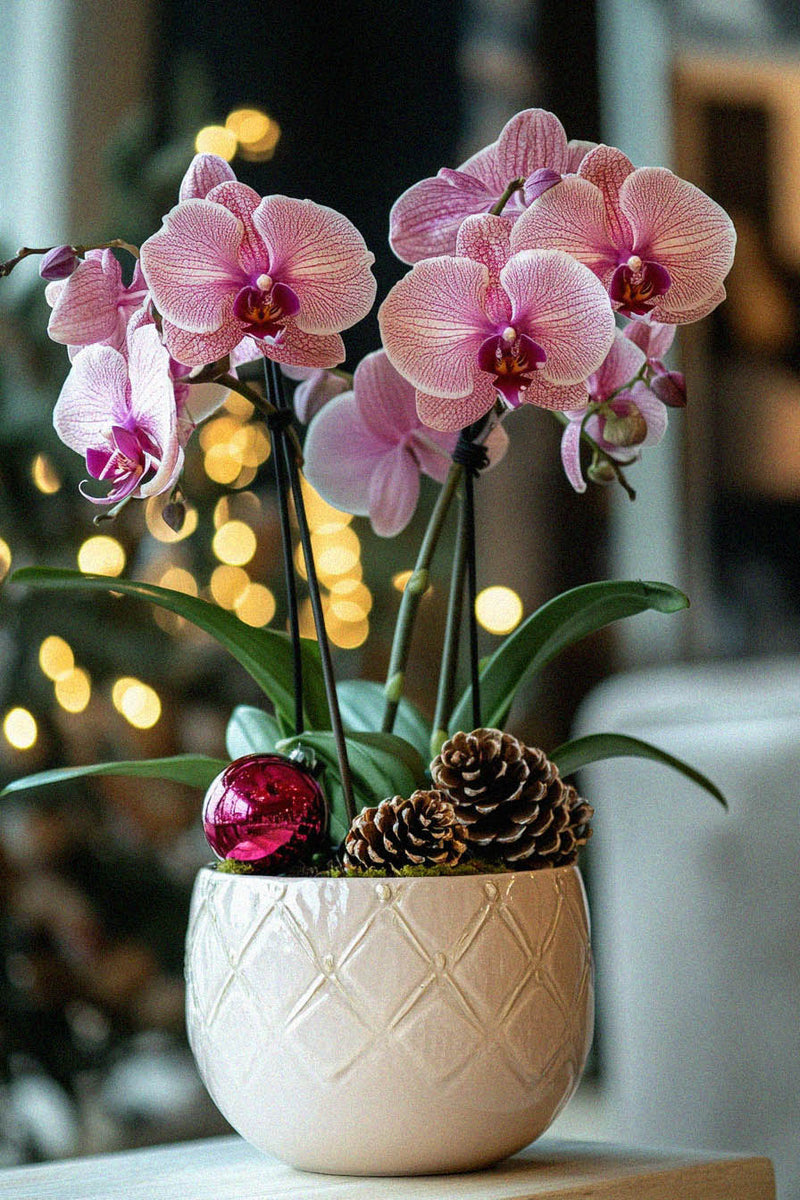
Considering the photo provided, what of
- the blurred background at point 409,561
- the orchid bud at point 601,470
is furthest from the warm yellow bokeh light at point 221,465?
Result: the orchid bud at point 601,470

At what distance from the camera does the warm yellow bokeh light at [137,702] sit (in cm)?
140

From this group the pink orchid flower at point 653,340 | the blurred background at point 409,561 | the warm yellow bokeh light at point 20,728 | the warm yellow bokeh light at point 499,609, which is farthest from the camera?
the warm yellow bokeh light at point 499,609

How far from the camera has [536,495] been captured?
2150 mm

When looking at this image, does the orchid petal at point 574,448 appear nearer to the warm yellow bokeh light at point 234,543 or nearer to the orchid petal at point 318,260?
the orchid petal at point 318,260

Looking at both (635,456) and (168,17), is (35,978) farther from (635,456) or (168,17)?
(168,17)

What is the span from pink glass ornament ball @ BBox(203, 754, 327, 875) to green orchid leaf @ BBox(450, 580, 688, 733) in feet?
0.32

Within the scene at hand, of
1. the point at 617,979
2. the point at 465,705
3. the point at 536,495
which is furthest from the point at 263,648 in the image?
the point at 536,495

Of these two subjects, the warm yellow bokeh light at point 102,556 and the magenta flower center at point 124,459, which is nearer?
the magenta flower center at point 124,459

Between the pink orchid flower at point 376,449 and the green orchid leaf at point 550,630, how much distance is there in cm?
9

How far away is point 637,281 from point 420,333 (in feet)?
0.34

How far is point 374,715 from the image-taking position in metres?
0.69

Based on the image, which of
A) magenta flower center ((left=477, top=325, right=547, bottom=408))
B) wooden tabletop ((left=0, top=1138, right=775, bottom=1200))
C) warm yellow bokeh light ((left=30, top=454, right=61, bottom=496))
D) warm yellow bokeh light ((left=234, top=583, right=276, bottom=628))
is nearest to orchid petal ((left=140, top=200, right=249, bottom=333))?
magenta flower center ((left=477, top=325, right=547, bottom=408))

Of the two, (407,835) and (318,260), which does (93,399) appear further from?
(407,835)

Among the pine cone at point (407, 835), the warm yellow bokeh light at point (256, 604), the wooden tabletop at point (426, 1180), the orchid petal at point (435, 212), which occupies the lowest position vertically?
the wooden tabletop at point (426, 1180)
